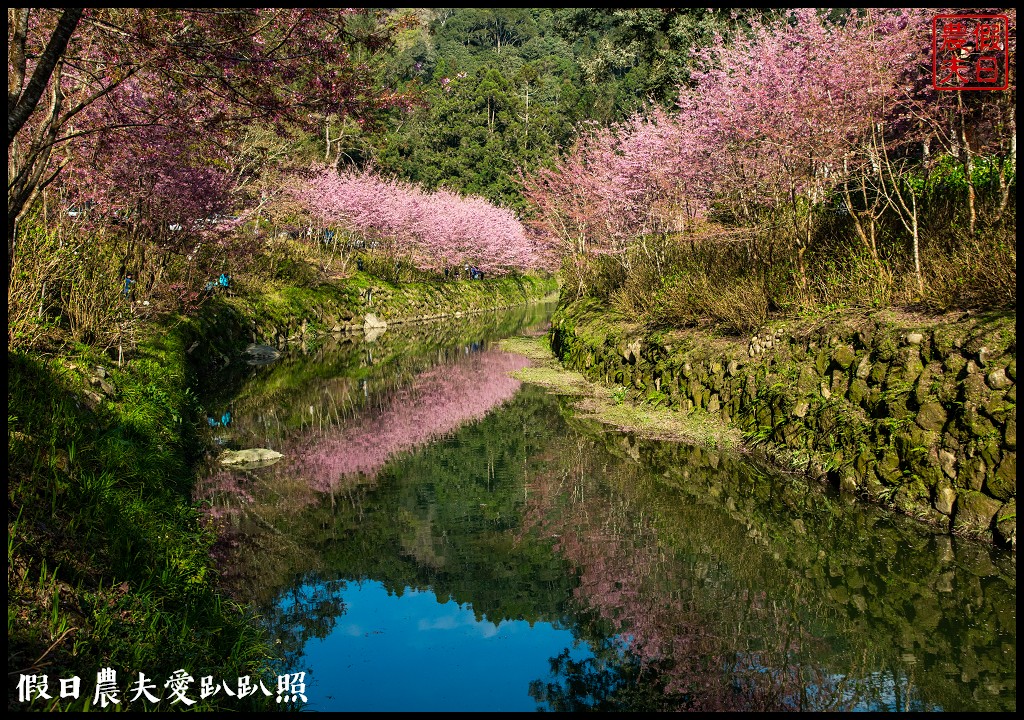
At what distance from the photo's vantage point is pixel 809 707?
491cm

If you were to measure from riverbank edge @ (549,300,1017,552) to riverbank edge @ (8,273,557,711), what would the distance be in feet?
21.1

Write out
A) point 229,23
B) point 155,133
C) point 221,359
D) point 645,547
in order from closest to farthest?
point 229,23 → point 645,547 → point 155,133 → point 221,359

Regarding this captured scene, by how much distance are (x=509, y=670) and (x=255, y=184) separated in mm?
23574

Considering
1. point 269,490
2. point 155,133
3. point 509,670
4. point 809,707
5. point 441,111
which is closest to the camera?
point 809,707

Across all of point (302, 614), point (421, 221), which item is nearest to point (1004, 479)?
point (302, 614)

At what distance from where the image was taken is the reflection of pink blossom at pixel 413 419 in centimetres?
1102

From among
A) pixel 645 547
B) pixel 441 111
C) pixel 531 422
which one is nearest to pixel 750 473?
pixel 645 547

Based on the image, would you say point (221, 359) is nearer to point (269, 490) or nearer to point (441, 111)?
point (269, 490)

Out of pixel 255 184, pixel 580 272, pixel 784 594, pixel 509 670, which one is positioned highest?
pixel 255 184

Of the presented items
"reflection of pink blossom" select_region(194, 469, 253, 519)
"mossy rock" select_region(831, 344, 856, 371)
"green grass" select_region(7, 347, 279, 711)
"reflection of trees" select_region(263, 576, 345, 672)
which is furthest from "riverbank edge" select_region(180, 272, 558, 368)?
"mossy rock" select_region(831, 344, 856, 371)

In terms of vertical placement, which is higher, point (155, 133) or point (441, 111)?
point (441, 111)

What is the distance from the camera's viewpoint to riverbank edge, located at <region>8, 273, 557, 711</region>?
168 inches

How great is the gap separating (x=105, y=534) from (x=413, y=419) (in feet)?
27.8

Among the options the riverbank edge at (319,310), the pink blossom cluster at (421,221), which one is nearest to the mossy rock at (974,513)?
the riverbank edge at (319,310)
